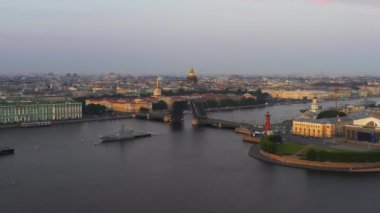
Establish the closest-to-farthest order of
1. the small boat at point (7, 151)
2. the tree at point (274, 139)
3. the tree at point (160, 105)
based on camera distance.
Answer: the small boat at point (7, 151)
the tree at point (274, 139)
the tree at point (160, 105)

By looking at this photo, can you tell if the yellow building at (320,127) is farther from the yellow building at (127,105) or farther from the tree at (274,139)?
the yellow building at (127,105)

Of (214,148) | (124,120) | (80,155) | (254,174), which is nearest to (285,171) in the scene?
(254,174)

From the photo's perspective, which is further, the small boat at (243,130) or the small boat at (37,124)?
the small boat at (37,124)

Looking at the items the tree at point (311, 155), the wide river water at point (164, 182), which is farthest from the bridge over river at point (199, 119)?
the tree at point (311, 155)

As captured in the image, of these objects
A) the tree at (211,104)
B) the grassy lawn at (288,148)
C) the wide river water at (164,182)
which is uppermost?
the tree at (211,104)

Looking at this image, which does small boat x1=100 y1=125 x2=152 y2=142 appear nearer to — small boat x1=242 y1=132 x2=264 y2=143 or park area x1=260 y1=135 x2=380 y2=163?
small boat x1=242 y1=132 x2=264 y2=143

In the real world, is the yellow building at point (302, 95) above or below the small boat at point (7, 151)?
above

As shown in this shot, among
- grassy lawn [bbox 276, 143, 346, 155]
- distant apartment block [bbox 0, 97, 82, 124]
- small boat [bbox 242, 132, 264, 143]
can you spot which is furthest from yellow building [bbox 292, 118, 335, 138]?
distant apartment block [bbox 0, 97, 82, 124]

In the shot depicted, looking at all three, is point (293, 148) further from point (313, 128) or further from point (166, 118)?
point (166, 118)
